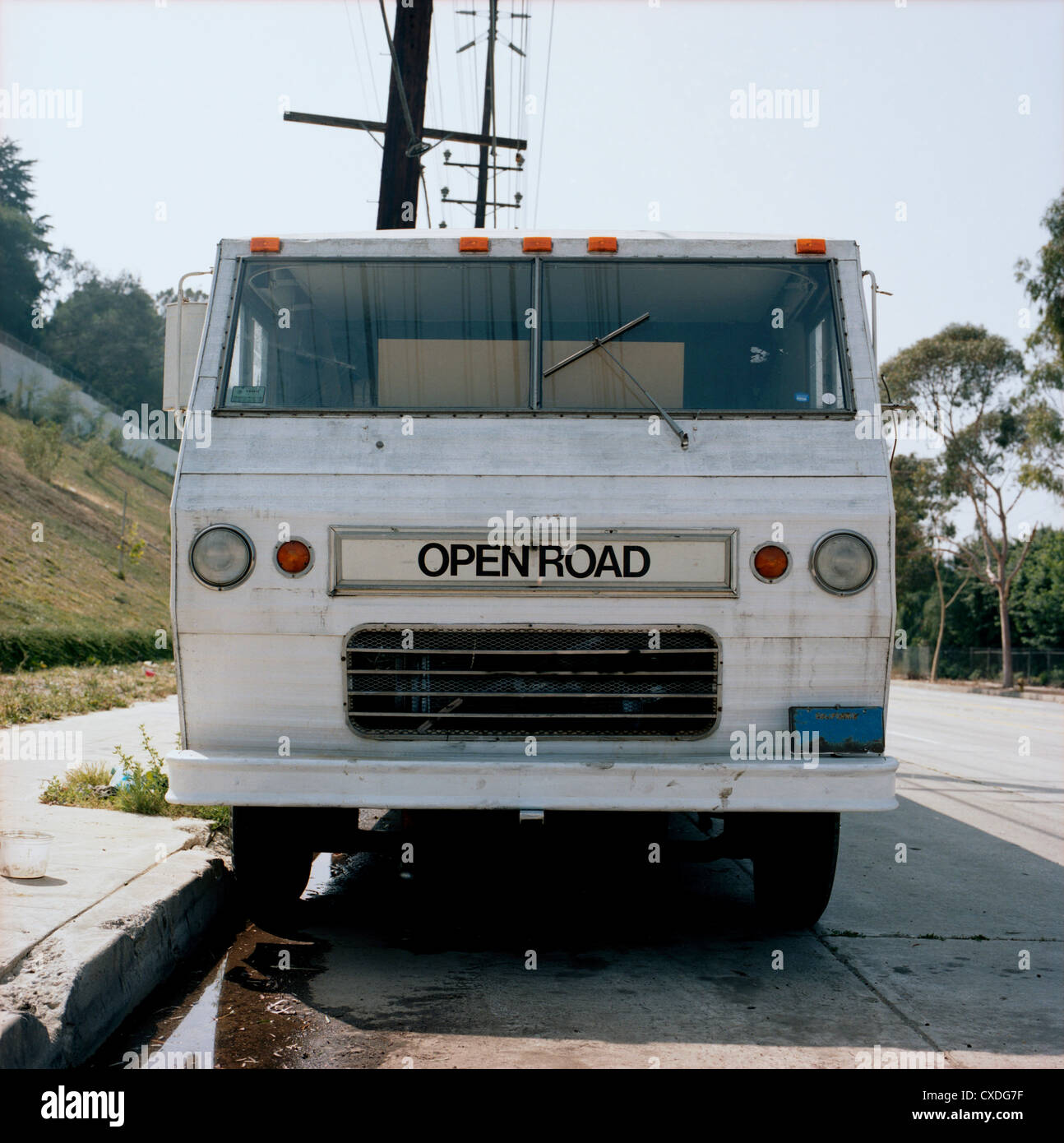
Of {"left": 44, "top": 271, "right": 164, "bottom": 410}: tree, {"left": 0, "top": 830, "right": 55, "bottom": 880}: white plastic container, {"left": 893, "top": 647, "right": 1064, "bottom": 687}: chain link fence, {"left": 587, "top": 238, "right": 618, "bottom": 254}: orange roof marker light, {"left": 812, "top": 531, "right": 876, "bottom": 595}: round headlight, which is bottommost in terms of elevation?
{"left": 893, "top": 647, "right": 1064, "bottom": 687}: chain link fence

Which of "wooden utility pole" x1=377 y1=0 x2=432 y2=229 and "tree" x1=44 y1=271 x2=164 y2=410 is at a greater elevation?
"tree" x1=44 y1=271 x2=164 y2=410

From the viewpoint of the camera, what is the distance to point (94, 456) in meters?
50.0

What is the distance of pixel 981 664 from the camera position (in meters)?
50.1

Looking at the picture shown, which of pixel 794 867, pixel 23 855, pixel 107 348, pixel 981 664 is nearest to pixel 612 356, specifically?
pixel 794 867

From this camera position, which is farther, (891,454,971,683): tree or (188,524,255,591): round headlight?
(891,454,971,683): tree

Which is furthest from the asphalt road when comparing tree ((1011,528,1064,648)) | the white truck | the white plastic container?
tree ((1011,528,1064,648))

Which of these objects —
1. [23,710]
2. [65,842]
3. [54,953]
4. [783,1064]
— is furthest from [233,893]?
[23,710]

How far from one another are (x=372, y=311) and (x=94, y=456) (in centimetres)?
4848

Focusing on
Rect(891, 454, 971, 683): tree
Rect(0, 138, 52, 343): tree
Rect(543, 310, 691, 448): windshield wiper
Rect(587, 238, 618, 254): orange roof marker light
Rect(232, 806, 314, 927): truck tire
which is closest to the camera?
Rect(232, 806, 314, 927): truck tire

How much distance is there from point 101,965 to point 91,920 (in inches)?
16.7

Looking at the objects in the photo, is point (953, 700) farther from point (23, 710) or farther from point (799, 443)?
point (799, 443)

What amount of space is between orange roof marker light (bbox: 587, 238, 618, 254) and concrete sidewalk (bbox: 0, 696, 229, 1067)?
10.5 ft

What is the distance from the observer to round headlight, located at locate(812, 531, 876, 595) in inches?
176

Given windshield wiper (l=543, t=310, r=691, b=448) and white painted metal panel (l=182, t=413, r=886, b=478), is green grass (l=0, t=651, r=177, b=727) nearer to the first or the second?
white painted metal panel (l=182, t=413, r=886, b=478)
